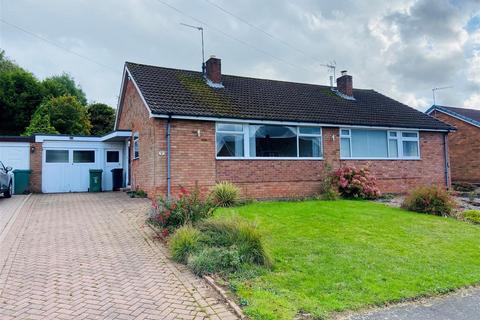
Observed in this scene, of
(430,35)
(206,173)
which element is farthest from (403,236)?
(430,35)

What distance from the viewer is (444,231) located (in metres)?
7.81

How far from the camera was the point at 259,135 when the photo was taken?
45.1 feet

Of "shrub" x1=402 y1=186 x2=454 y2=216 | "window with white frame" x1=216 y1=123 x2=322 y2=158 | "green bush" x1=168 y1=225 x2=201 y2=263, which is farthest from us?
"window with white frame" x1=216 y1=123 x2=322 y2=158

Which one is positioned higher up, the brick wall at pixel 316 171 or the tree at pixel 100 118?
the tree at pixel 100 118

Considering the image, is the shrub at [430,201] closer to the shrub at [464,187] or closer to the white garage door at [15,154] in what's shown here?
the shrub at [464,187]

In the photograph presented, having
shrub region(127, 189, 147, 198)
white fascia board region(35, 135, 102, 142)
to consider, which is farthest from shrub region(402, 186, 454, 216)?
white fascia board region(35, 135, 102, 142)

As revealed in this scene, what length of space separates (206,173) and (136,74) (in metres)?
5.58

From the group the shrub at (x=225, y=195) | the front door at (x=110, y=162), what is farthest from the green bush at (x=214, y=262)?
the front door at (x=110, y=162)

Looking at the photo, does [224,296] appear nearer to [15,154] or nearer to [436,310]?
[436,310]

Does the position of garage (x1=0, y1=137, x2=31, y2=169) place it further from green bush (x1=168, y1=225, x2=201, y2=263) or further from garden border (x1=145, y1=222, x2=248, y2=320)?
garden border (x1=145, y1=222, x2=248, y2=320)

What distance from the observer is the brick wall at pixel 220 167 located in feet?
39.8

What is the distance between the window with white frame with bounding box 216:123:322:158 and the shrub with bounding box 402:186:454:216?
468 cm

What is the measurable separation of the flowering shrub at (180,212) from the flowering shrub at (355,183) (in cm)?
781

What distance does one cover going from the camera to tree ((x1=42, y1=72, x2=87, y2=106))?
35.4m
